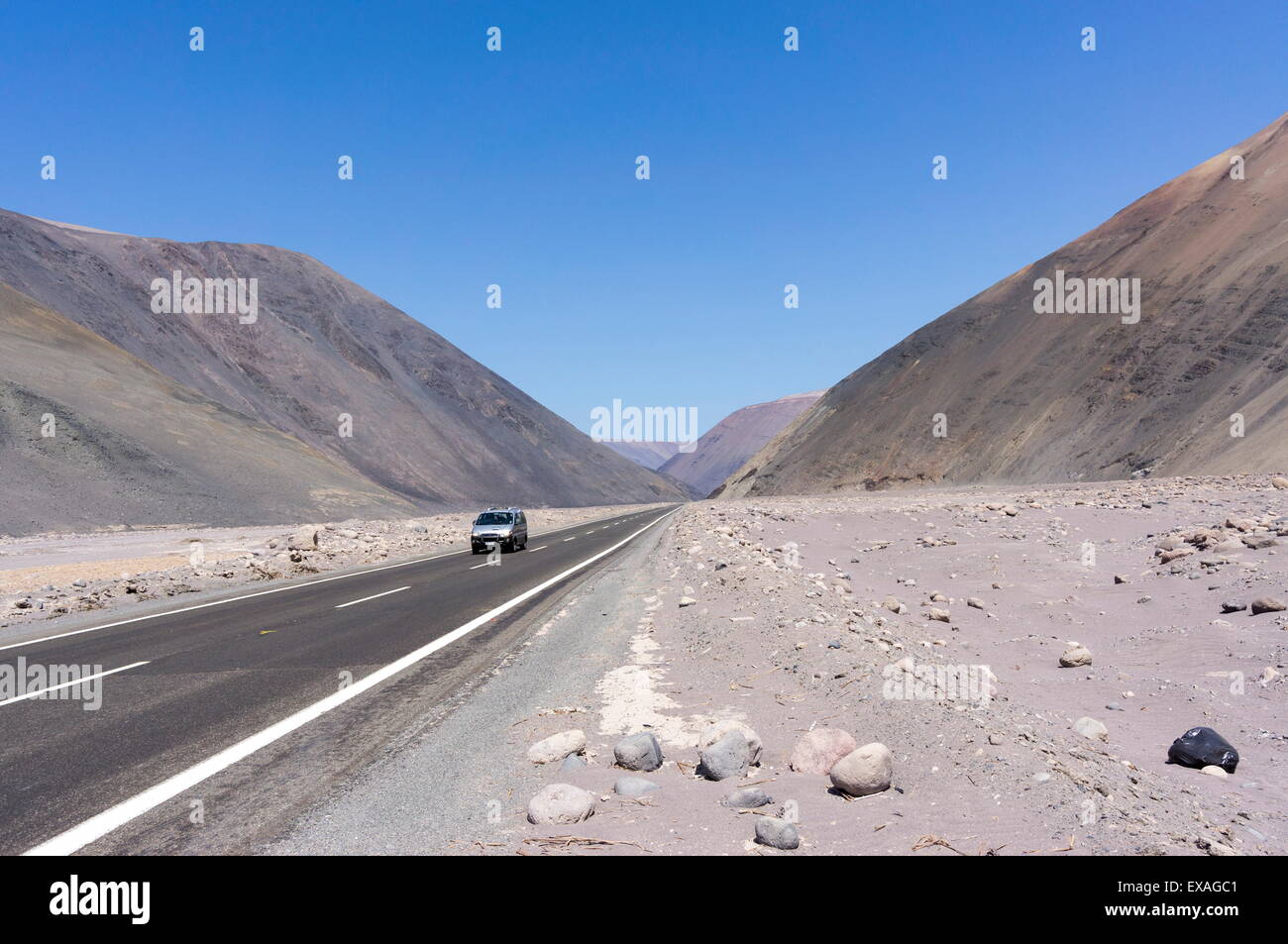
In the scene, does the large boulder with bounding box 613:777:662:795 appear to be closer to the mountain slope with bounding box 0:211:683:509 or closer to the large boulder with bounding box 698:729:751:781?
the large boulder with bounding box 698:729:751:781

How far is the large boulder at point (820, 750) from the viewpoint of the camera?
4.60 m

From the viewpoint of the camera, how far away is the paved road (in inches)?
167

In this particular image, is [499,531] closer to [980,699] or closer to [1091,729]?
[980,699]

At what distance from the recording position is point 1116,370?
53.0 m

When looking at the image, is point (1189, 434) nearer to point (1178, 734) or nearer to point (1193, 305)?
point (1193, 305)

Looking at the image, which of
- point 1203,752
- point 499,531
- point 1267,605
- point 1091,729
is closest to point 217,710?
point 1091,729

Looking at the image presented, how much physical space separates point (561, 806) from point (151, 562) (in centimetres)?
2574

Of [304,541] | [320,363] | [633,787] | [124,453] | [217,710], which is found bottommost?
[304,541]

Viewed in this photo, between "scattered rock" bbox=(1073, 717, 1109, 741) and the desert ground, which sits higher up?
the desert ground

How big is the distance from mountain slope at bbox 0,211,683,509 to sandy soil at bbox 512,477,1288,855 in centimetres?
8005

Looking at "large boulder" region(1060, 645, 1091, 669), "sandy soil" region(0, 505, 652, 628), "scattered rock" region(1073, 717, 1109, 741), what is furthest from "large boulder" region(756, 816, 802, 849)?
"sandy soil" region(0, 505, 652, 628)

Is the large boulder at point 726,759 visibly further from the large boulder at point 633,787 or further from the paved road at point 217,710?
the paved road at point 217,710
